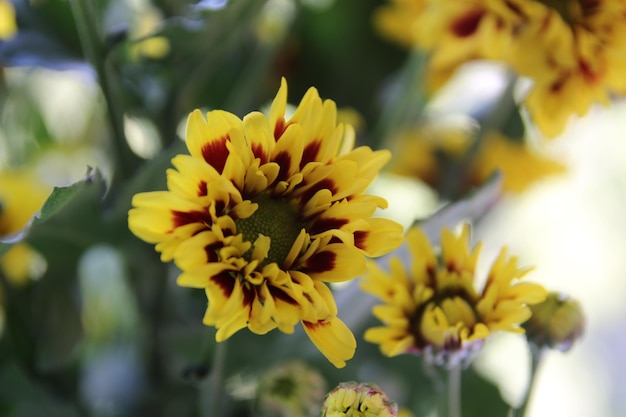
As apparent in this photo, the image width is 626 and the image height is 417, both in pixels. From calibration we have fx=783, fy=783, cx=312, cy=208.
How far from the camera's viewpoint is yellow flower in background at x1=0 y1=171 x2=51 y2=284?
36 cm

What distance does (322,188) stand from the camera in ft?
0.74

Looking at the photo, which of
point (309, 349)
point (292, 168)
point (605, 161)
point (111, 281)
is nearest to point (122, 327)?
point (111, 281)

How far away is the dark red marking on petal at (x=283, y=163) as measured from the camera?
0.22 metres

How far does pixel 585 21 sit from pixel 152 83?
0.65 ft

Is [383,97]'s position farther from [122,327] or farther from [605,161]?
[605,161]

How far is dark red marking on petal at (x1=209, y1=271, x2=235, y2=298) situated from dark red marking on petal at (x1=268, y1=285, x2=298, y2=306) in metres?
0.01

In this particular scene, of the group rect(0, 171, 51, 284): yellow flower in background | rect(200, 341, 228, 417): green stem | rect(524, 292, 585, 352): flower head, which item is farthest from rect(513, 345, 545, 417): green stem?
rect(0, 171, 51, 284): yellow flower in background

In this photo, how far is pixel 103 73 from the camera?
292 mm

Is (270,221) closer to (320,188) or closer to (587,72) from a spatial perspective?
(320,188)

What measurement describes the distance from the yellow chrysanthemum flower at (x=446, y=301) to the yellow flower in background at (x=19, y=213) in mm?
168

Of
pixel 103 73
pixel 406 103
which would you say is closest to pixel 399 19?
pixel 406 103

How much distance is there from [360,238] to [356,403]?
0.15 ft

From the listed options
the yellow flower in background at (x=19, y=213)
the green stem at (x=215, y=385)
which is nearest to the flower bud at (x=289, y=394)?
the green stem at (x=215, y=385)

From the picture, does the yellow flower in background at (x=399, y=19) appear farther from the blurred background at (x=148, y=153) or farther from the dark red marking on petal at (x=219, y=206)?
the dark red marking on petal at (x=219, y=206)
